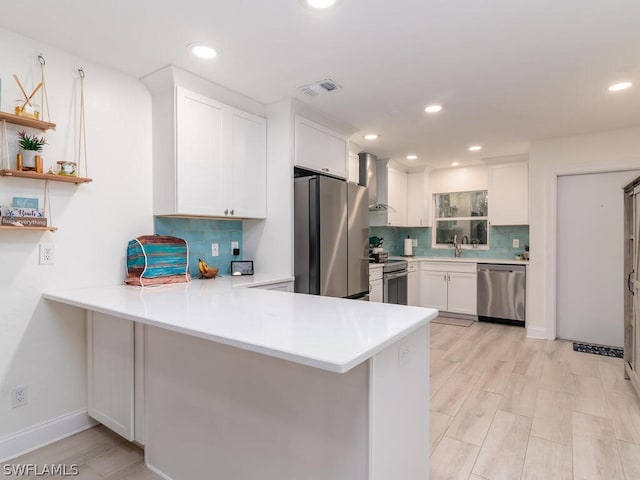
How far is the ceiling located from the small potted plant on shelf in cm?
60

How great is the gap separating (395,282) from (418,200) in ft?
5.43

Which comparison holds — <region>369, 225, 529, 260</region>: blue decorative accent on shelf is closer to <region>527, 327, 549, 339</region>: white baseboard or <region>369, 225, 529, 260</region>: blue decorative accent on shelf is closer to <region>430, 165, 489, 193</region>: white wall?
<region>430, 165, 489, 193</region>: white wall

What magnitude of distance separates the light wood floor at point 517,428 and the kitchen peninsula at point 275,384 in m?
0.40

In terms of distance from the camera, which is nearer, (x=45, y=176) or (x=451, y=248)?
(x=45, y=176)

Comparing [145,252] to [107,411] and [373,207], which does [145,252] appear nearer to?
[107,411]

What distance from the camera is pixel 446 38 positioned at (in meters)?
2.04

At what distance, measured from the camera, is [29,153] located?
6.56ft

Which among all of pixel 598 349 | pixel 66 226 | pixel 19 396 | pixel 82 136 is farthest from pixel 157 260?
pixel 598 349

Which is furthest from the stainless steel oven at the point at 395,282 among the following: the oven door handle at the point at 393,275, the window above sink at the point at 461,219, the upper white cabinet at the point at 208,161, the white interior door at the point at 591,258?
the upper white cabinet at the point at 208,161

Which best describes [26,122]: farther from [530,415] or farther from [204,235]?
[530,415]

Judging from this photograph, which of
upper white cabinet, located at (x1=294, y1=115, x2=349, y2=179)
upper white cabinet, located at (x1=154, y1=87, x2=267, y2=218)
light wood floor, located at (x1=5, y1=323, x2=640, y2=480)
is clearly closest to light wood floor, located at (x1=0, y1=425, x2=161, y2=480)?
light wood floor, located at (x1=5, y1=323, x2=640, y2=480)

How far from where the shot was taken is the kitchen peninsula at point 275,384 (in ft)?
3.92

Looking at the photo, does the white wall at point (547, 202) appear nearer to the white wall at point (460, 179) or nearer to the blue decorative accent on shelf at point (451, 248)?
the blue decorative accent on shelf at point (451, 248)

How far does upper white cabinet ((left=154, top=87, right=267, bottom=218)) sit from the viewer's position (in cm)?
251
